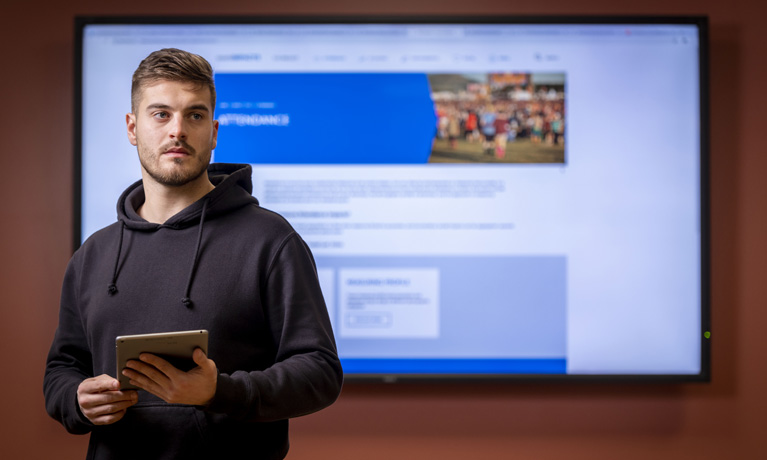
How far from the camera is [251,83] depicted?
228 cm

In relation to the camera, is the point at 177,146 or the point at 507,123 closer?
the point at 177,146

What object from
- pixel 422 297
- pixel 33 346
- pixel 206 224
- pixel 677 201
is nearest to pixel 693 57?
pixel 677 201

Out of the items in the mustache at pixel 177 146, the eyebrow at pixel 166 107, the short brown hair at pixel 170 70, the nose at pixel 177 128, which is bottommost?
the mustache at pixel 177 146

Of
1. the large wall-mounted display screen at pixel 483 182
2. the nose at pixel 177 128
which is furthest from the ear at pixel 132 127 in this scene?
the large wall-mounted display screen at pixel 483 182

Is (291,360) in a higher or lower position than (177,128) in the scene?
lower

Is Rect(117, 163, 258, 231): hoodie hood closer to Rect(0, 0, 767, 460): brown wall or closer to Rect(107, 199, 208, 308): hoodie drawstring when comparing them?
Rect(107, 199, 208, 308): hoodie drawstring

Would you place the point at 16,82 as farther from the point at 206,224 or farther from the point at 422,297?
the point at 422,297

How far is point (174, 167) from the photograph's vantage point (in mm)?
1285

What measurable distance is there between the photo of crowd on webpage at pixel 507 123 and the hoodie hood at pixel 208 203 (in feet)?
3.27

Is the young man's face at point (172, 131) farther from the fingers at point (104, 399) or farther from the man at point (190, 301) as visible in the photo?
the fingers at point (104, 399)

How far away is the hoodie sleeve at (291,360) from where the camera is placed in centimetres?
112

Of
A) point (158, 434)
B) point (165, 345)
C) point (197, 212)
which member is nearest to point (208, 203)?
point (197, 212)

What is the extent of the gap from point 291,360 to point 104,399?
354 mm

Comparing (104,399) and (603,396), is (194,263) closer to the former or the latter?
(104,399)
